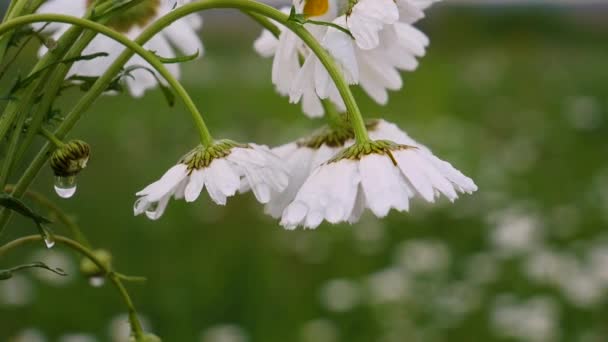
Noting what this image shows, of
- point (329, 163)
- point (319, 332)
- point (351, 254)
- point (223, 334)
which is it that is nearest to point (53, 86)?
point (329, 163)

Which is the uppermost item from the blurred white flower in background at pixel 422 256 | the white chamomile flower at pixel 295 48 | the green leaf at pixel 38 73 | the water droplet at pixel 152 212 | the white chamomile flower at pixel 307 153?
the blurred white flower in background at pixel 422 256

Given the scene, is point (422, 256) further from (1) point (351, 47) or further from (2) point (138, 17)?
(1) point (351, 47)

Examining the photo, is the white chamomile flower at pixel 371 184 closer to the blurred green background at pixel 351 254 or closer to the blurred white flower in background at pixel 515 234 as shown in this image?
the blurred green background at pixel 351 254

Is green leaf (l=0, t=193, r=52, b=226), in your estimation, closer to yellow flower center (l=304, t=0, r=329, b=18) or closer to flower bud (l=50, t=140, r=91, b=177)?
flower bud (l=50, t=140, r=91, b=177)

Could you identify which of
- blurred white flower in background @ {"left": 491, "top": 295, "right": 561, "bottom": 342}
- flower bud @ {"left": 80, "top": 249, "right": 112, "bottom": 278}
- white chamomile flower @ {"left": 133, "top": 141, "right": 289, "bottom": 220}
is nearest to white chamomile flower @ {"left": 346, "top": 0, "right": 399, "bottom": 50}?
white chamomile flower @ {"left": 133, "top": 141, "right": 289, "bottom": 220}

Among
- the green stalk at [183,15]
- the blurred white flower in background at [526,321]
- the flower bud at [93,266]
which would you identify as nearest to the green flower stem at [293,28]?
the green stalk at [183,15]

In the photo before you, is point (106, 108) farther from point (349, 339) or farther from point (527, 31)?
point (527, 31)

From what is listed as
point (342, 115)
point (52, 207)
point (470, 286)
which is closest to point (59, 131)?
point (52, 207)

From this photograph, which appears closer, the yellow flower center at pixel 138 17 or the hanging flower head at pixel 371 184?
the hanging flower head at pixel 371 184
